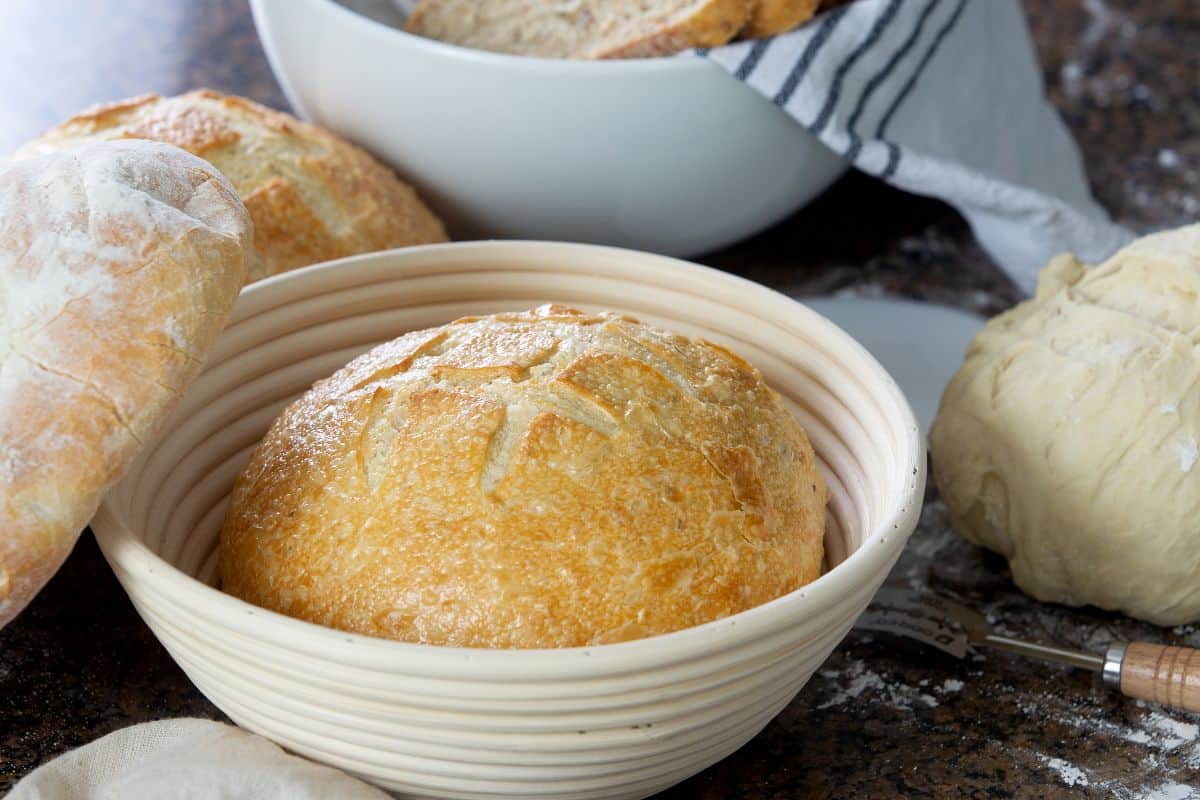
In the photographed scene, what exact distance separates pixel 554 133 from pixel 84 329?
61cm

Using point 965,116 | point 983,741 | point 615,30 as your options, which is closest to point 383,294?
point 615,30

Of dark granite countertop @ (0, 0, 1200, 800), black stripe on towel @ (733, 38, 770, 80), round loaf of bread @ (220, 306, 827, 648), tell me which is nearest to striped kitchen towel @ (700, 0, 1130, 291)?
black stripe on towel @ (733, 38, 770, 80)

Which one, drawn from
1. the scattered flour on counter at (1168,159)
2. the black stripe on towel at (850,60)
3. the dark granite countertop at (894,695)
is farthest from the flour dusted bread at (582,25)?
the scattered flour on counter at (1168,159)

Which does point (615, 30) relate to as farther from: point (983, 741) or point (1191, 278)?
point (983, 741)

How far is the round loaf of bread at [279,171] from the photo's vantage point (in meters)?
1.16

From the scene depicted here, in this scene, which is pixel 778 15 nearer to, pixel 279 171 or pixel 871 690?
pixel 279 171

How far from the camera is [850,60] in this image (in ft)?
4.23

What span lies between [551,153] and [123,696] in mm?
649

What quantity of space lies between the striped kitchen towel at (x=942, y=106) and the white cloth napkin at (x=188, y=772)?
2.51 feet

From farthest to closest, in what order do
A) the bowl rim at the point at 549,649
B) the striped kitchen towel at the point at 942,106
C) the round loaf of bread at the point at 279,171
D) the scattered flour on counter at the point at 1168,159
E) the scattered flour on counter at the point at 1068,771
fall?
the scattered flour on counter at the point at 1168,159 < the striped kitchen towel at the point at 942,106 < the round loaf of bread at the point at 279,171 < the scattered flour on counter at the point at 1068,771 < the bowl rim at the point at 549,649

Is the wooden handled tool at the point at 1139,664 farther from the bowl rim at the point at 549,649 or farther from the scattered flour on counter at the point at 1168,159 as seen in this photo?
the scattered flour on counter at the point at 1168,159

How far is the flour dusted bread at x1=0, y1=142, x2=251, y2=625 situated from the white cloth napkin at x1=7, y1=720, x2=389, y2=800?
0.12m

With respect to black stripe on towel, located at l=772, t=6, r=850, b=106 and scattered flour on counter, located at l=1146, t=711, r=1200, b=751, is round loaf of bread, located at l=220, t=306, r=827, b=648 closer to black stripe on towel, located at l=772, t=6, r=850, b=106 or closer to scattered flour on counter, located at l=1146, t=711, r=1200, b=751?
scattered flour on counter, located at l=1146, t=711, r=1200, b=751

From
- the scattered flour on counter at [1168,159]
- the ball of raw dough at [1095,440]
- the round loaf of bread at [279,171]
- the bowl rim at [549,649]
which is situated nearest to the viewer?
the bowl rim at [549,649]
